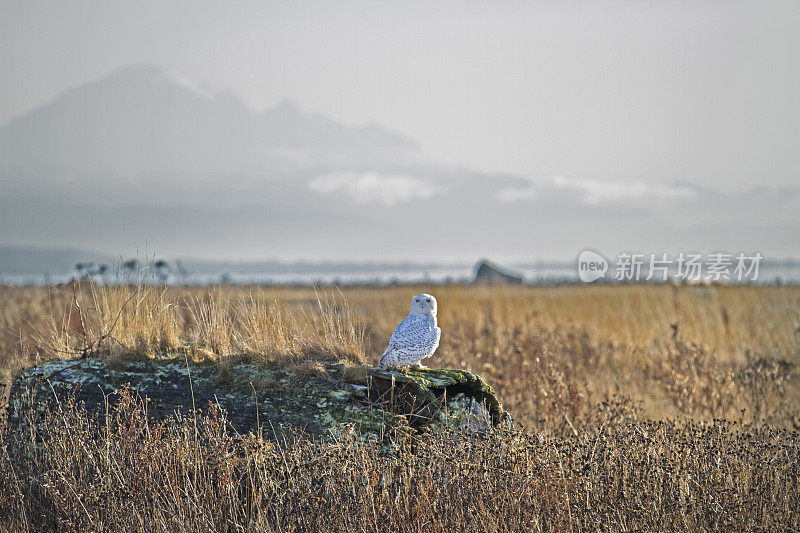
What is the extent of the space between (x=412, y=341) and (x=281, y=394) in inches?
47.0

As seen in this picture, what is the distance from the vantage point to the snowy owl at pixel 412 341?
17.4ft

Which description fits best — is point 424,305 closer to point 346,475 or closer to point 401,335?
point 401,335

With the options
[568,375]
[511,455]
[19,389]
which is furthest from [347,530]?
[568,375]

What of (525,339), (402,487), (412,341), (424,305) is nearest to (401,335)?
(412,341)

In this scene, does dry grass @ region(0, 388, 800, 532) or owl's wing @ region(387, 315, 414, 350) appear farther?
owl's wing @ region(387, 315, 414, 350)

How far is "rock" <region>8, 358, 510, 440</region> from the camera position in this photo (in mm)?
5102

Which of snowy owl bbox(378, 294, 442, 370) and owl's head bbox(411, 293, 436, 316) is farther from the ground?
owl's head bbox(411, 293, 436, 316)

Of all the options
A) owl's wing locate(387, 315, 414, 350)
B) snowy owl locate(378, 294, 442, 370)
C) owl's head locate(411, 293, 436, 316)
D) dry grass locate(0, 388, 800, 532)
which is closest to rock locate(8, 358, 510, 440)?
snowy owl locate(378, 294, 442, 370)

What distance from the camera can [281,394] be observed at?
5.25m

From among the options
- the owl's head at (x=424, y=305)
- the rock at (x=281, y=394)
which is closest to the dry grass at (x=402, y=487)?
the rock at (x=281, y=394)

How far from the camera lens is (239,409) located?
5168 mm

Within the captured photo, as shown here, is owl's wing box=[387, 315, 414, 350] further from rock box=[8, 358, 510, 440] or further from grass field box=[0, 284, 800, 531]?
grass field box=[0, 284, 800, 531]

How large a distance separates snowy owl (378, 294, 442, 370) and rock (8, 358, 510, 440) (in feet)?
0.45

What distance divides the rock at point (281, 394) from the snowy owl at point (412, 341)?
0.45 ft
